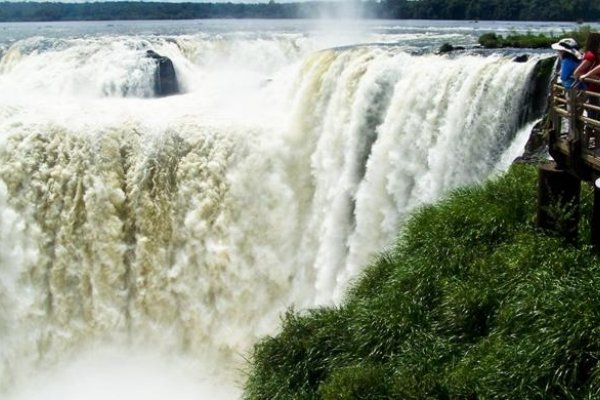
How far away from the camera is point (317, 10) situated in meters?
53.4

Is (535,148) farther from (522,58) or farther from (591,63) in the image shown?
(591,63)

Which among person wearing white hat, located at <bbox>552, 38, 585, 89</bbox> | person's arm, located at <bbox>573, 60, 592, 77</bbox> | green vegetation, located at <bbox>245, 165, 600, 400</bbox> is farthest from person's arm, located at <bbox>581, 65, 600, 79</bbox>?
green vegetation, located at <bbox>245, 165, 600, 400</bbox>

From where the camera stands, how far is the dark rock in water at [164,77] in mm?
23047

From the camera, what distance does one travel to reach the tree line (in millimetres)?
48125

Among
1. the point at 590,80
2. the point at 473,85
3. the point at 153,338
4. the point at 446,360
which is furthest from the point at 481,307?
the point at 153,338

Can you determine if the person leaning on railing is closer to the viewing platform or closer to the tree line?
the viewing platform

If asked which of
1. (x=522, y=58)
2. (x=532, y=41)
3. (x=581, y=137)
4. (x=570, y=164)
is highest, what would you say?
(x=581, y=137)

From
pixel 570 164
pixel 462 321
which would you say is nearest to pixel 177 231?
pixel 462 321

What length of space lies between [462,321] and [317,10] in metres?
47.4

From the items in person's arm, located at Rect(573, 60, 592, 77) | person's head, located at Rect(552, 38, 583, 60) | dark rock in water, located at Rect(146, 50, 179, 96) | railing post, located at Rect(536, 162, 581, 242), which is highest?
person's head, located at Rect(552, 38, 583, 60)

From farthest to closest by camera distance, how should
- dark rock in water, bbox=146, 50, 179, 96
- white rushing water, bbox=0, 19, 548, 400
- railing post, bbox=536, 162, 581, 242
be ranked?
dark rock in water, bbox=146, 50, 179, 96, white rushing water, bbox=0, 19, 548, 400, railing post, bbox=536, 162, 581, 242

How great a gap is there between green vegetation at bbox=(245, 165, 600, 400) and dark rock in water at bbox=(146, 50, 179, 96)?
14.2m

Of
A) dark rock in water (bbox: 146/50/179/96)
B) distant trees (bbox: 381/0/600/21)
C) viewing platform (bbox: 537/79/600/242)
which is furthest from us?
distant trees (bbox: 381/0/600/21)

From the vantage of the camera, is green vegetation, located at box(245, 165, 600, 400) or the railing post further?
the railing post
